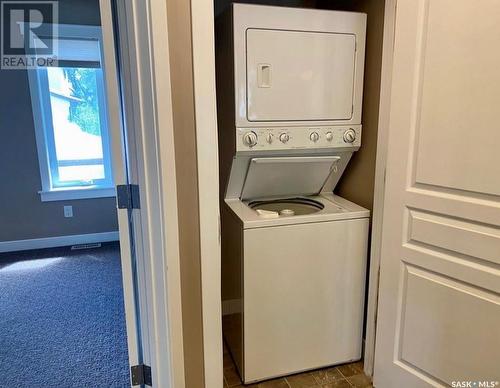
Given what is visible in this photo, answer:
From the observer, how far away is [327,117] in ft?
6.03

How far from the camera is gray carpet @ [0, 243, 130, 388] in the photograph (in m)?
1.90

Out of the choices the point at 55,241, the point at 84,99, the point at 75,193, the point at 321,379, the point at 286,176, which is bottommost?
the point at 321,379

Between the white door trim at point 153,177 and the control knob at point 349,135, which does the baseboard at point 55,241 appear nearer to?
the white door trim at point 153,177

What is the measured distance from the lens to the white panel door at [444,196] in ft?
4.20

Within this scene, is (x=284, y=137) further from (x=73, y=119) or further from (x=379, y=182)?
(x=73, y=119)

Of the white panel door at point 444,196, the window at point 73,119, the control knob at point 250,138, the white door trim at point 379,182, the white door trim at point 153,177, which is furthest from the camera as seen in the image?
the window at point 73,119

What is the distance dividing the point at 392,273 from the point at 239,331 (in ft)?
2.60

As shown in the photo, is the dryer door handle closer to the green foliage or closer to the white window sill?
the white window sill

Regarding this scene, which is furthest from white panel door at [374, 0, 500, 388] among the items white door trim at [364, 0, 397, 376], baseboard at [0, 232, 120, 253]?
baseboard at [0, 232, 120, 253]

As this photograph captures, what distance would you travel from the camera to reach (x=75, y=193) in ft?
11.9

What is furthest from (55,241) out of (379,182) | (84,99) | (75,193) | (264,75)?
(379,182)

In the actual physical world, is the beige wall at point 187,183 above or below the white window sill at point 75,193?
above

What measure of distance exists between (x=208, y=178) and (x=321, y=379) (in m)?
1.29

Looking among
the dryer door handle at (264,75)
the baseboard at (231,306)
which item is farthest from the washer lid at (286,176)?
the baseboard at (231,306)
